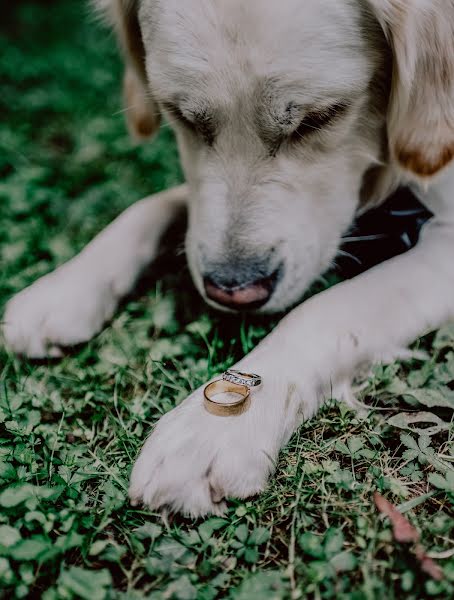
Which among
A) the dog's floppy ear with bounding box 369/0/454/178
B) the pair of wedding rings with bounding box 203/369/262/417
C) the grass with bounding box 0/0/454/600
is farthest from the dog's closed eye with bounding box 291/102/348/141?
the pair of wedding rings with bounding box 203/369/262/417

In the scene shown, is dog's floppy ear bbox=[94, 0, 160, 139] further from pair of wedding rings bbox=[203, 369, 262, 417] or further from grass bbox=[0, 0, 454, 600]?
pair of wedding rings bbox=[203, 369, 262, 417]

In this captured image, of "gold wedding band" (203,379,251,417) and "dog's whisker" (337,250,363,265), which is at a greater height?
"gold wedding band" (203,379,251,417)

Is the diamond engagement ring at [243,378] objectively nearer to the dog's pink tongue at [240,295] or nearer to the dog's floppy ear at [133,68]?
the dog's pink tongue at [240,295]

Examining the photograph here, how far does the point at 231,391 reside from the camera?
5.56 feet

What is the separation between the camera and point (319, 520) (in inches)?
59.0

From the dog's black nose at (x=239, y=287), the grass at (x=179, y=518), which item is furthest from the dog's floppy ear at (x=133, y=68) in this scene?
the dog's black nose at (x=239, y=287)

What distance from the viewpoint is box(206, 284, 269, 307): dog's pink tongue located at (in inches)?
75.5

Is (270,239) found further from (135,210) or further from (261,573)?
(261,573)

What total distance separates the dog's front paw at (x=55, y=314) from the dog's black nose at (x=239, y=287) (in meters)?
0.43

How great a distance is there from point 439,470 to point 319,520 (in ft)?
1.08

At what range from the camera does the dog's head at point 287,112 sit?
1829 millimetres

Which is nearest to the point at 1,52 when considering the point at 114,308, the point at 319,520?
the point at 114,308

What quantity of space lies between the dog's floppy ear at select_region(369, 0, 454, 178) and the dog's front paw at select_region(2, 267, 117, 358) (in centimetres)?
107

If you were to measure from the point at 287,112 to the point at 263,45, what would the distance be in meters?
0.20
